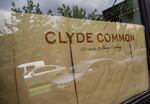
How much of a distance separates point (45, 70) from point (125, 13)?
2.35m

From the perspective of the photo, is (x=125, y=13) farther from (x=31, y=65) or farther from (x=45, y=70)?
(x=31, y=65)

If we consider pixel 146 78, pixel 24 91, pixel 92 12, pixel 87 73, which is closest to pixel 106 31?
pixel 92 12

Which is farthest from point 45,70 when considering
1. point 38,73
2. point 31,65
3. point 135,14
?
point 135,14

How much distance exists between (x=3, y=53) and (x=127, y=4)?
117 inches

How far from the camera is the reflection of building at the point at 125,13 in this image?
4829 millimetres

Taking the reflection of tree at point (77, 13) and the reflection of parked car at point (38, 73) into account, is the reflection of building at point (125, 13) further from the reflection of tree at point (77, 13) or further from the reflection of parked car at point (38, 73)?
the reflection of parked car at point (38, 73)

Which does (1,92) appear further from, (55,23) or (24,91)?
(55,23)

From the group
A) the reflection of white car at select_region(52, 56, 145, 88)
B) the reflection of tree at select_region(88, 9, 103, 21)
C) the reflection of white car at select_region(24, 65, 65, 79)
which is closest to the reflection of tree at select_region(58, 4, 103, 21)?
the reflection of tree at select_region(88, 9, 103, 21)

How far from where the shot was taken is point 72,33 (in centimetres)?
386

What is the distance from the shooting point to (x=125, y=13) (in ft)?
17.1

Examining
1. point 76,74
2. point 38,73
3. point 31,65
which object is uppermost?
point 31,65

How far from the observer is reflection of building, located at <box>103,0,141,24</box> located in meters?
4.83

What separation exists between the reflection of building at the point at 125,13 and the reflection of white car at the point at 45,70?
1474 mm

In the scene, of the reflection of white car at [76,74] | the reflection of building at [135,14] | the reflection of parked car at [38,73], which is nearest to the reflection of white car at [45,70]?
the reflection of parked car at [38,73]
